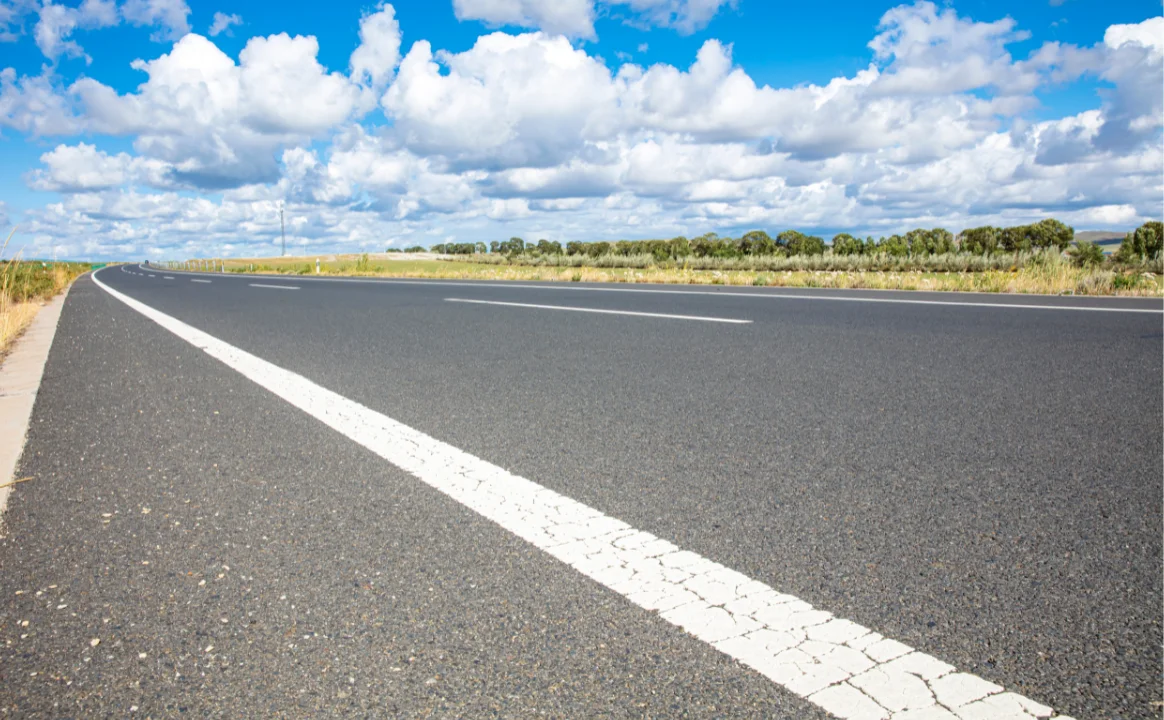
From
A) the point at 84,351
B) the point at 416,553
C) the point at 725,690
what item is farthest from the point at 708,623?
the point at 84,351

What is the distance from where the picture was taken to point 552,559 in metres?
2.13

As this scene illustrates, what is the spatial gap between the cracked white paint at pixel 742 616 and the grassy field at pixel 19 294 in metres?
6.63

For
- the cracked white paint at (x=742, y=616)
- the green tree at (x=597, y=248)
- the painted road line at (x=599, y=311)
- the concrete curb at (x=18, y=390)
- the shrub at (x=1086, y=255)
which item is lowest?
the cracked white paint at (x=742, y=616)

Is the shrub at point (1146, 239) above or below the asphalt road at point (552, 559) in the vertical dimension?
above

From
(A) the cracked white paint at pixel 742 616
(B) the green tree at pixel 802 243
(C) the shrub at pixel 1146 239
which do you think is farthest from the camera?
(B) the green tree at pixel 802 243

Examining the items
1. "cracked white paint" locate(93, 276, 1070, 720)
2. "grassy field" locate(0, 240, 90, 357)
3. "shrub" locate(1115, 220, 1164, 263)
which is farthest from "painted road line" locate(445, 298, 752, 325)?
"shrub" locate(1115, 220, 1164, 263)

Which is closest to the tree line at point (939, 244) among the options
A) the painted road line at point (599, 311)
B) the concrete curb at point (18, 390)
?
the painted road line at point (599, 311)

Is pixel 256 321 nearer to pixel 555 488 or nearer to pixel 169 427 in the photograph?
pixel 169 427

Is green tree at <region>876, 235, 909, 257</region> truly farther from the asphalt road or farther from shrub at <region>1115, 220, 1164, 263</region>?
the asphalt road

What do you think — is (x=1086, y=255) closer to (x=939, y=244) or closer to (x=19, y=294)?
(x=939, y=244)

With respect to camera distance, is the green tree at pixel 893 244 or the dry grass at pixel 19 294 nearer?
the dry grass at pixel 19 294

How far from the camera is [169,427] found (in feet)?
12.6

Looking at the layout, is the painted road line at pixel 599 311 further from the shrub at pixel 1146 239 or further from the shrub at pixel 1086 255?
the shrub at pixel 1146 239

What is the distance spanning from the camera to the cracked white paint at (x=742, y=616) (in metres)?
1.47
